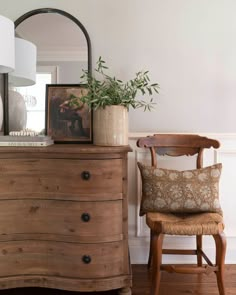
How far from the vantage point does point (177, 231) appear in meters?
1.67

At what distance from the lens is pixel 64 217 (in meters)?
1.67

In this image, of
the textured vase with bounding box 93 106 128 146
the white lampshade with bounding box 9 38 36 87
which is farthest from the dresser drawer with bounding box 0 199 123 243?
the white lampshade with bounding box 9 38 36 87

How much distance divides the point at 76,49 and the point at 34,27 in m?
0.33

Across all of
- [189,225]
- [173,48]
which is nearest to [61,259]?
[189,225]

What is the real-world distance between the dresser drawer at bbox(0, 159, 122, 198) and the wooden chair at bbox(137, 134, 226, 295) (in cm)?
37

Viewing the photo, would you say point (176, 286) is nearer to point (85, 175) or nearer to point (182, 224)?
point (182, 224)

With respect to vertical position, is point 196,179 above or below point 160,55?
below

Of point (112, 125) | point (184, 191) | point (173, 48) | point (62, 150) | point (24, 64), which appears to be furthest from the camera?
point (173, 48)

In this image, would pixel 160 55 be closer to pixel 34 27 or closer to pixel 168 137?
pixel 168 137

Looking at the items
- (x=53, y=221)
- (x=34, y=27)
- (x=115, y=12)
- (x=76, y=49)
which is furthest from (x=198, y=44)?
(x=53, y=221)

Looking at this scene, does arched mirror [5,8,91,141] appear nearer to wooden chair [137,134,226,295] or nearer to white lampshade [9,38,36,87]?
white lampshade [9,38,36,87]

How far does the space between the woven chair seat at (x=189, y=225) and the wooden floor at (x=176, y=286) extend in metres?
0.50

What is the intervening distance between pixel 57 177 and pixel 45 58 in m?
0.93

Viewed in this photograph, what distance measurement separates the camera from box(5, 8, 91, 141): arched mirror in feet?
7.01
